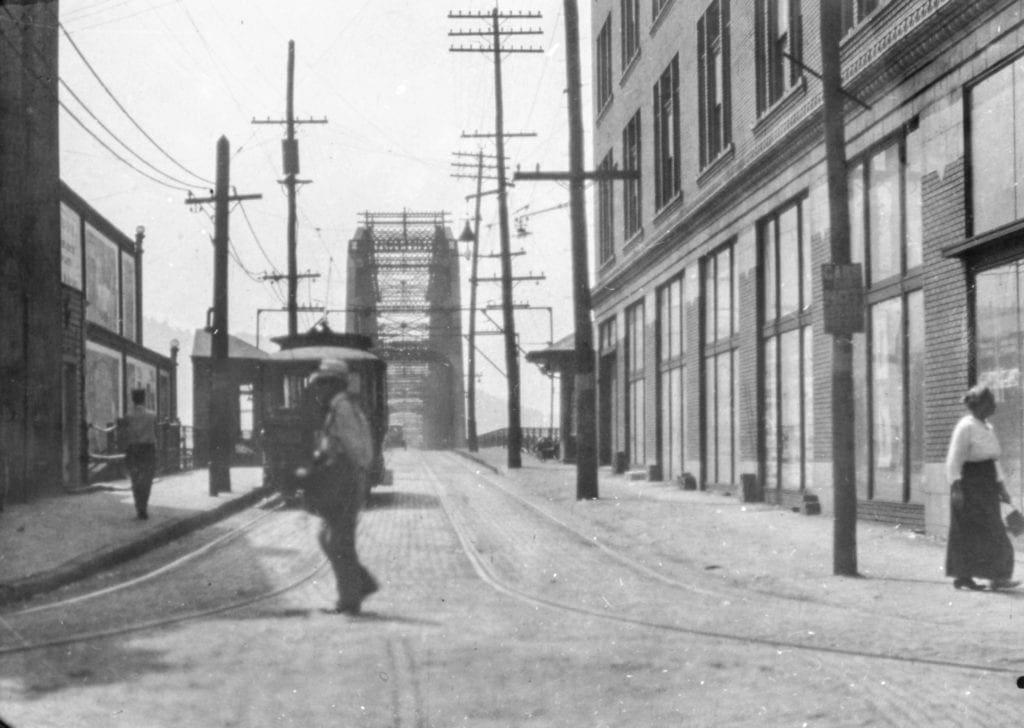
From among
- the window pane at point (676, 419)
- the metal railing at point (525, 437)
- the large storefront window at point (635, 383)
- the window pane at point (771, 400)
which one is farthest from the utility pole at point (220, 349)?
the metal railing at point (525, 437)

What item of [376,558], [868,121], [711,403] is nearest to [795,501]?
[868,121]

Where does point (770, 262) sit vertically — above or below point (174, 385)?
above

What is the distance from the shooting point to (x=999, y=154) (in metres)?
2.91

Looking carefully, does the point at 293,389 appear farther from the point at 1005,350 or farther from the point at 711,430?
the point at 711,430

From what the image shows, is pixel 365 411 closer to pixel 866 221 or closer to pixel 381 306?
pixel 381 306

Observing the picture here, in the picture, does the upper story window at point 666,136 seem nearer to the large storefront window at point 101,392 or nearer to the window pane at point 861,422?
the window pane at point 861,422

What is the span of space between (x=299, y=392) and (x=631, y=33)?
62.5 ft

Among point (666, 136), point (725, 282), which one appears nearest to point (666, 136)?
point (666, 136)

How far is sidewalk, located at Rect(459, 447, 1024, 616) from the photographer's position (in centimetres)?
418

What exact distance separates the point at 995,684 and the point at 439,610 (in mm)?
2114

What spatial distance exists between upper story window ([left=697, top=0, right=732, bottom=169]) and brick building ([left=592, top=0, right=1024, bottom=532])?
47mm

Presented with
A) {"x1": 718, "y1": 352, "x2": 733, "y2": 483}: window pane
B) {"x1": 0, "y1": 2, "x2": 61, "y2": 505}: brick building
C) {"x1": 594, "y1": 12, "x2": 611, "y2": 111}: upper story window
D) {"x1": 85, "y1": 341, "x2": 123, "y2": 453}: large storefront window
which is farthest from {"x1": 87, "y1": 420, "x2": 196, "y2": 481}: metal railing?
{"x1": 594, "y1": 12, "x2": 611, "y2": 111}: upper story window

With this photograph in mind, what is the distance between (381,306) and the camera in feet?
9.81

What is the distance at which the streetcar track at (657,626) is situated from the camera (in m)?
4.32
